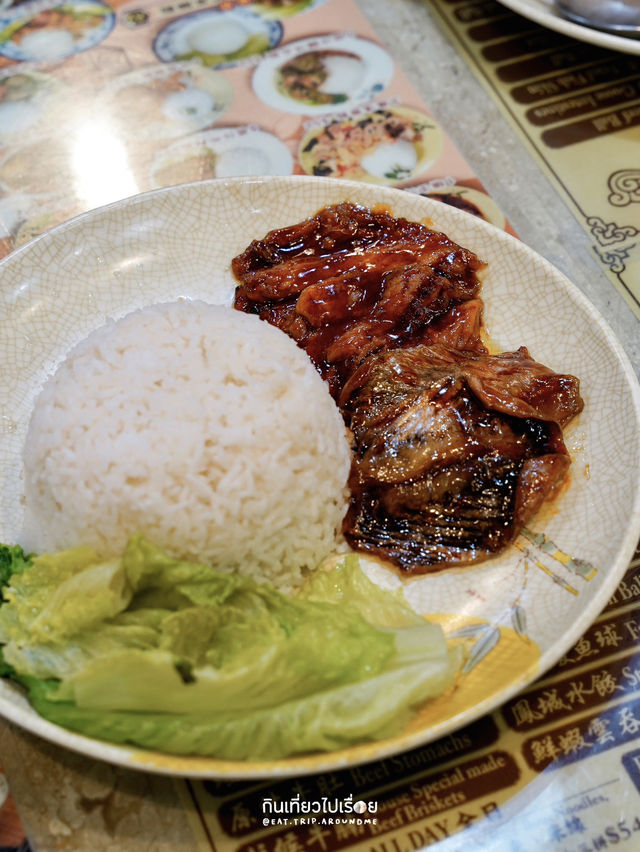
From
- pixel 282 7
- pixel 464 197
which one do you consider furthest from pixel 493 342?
pixel 282 7

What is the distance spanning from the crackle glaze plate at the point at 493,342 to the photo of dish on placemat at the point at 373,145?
29.2 inches

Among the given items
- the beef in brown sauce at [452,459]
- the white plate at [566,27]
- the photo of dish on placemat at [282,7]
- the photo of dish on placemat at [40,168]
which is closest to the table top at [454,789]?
the beef in brown sauce at [452,459]

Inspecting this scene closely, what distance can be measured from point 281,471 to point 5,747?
3.88ft

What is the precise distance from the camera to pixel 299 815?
7.54ft

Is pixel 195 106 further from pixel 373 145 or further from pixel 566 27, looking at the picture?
pixel 566 27

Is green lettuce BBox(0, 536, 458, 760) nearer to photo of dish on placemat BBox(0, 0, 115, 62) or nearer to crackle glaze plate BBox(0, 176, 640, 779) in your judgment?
crackle glaze plate BBox(0, 176, 640, 779)

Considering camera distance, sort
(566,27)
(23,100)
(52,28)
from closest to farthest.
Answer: (566,27) → (23,100) → (52,28)

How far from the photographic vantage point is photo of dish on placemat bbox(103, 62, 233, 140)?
4465 millimetres

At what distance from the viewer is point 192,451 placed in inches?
99.7

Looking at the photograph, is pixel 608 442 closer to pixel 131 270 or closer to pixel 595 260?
pixel 595 260

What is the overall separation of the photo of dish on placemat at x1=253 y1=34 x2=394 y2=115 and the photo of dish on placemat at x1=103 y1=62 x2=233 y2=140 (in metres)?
0.27

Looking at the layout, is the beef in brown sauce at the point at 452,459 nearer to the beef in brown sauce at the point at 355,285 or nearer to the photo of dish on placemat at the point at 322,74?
the beef in brown sauce at the point at 355,285

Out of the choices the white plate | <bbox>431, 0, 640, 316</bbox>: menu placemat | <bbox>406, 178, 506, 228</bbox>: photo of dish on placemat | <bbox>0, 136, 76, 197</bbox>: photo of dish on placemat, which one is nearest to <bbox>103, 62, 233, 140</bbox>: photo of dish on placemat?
<bbox>0, 136, 76, 197</bbox>: photo of dish on placemat

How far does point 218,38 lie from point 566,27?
205 cm
